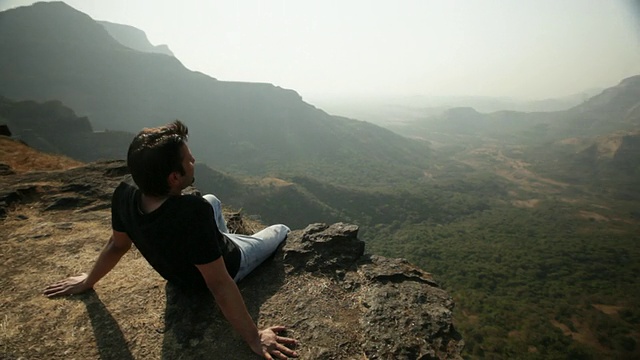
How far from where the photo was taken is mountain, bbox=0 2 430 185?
252 feet

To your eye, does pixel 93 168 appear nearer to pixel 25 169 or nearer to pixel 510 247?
pixel 25 169

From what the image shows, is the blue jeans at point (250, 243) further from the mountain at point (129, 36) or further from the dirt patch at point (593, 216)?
the mountain at point (129, 36)

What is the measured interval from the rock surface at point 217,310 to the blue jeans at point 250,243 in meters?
0.20

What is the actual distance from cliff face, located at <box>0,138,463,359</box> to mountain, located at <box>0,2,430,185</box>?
84.4 m

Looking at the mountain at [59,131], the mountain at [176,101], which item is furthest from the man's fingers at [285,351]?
the mountain at [176,101]

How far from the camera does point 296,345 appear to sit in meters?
2.51

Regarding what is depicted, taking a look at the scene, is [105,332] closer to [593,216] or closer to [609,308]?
[609,308]

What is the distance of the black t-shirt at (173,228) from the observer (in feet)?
6.30

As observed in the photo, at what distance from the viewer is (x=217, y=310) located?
2.74 m

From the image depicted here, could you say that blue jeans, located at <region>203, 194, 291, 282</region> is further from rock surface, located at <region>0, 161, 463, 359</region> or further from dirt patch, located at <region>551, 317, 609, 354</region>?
dirt patch, located at <region>551, 317, 609, 354</region>

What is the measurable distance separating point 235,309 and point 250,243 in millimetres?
1101

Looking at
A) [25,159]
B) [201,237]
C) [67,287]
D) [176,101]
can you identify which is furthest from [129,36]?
[201,237]

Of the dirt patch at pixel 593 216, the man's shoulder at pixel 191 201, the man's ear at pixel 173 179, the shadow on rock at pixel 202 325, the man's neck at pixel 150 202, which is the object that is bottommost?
the dirt patch at pixel 593 216

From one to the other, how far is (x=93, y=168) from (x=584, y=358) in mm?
46016
